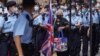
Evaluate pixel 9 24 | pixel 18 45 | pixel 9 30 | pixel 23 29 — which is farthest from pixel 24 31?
pixel 9 24

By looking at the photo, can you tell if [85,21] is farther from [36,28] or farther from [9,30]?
[9,30]

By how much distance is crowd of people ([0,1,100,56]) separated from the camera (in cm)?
687

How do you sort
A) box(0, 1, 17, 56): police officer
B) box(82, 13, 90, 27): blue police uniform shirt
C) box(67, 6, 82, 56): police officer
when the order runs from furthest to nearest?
box(82, 13, 90, 27): blue police uniform shirt, box(67, 6, 82, 56): police officer, box(0, 1, 17, 56): police officer

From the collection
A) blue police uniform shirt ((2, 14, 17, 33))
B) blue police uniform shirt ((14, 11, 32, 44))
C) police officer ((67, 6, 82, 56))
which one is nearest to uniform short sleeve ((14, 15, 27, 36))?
blue police uniform shirt ((14, 11, 32, 44))

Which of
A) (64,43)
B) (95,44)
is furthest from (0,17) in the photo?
(95,44)

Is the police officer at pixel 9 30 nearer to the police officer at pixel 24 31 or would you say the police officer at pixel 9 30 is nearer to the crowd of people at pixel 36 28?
the crowd of people at pixel 36 28

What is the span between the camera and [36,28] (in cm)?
1259

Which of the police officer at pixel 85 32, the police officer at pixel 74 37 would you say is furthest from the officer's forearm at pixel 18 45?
the police officer at pixel 85 32

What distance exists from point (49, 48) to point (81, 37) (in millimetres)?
5818

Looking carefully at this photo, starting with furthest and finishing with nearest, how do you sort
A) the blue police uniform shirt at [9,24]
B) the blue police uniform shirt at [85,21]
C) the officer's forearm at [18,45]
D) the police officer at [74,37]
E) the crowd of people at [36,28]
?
the blue police uniform shirt at [85,21] → the police officer at [74,37] → the blue police uniform shirt at [9,24] → the crowd of people at [36,28] → the officer's forearm at [18,45]

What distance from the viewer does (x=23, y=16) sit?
6836 millimetres

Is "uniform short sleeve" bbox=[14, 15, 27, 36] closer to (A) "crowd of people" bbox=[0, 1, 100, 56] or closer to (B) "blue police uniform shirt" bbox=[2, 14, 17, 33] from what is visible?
(A) "crowd of people" bbox=[0, 1, 100, 56]

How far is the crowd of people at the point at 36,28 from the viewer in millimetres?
6871

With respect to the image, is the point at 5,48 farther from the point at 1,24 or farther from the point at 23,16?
the point at 23,16
